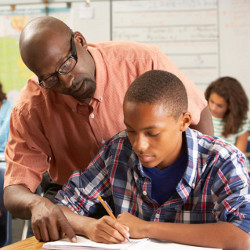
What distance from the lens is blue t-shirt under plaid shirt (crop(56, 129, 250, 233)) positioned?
116cm

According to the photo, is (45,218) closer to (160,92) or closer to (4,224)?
(160,92)

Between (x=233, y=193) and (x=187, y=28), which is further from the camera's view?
(x=187, y=28)

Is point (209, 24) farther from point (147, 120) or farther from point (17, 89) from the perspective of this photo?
point (147, 120)

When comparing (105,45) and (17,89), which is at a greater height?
(105,45)

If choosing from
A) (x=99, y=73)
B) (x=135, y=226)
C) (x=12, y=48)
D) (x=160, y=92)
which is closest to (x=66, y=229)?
(x=135, y=226)

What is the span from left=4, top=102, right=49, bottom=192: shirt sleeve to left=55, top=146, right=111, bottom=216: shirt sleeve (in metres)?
0.22

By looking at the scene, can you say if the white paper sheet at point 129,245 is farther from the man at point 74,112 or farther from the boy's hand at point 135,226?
the man at point 74,112

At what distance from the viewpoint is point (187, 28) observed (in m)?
4.57

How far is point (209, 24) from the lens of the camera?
178 inches

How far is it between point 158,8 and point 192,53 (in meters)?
0.61

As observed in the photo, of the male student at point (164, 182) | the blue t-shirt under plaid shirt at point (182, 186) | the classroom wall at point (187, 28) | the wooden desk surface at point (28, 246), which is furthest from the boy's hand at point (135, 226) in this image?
the classroom wall at point (187, 28)

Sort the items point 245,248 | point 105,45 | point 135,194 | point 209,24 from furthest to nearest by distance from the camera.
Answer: point 209,24 < point 105,45 < point 135,194 < point 245,248

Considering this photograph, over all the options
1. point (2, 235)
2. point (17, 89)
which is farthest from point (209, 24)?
point (2, 235)

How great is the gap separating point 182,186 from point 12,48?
4.09 metres
